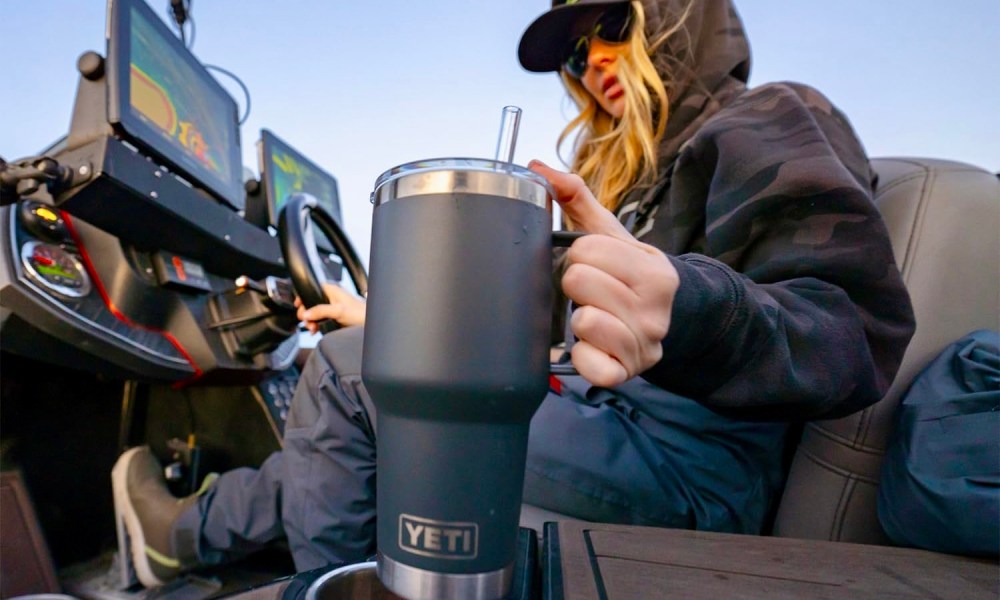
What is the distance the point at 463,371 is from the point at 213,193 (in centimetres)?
124

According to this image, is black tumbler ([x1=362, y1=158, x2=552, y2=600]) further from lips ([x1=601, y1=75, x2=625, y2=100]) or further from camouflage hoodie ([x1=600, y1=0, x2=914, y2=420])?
lips ([x1=601, y1=75, x2=625, y2=100])

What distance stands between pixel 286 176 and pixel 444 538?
197 cm

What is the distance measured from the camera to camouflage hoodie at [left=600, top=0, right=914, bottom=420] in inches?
14.9

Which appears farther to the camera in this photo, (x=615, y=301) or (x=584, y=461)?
(x=584, y=461)

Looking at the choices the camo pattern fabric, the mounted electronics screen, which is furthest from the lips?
the mounted electronics screen

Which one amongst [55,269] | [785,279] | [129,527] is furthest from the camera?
[129,527]

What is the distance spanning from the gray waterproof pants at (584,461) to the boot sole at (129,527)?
523 mm

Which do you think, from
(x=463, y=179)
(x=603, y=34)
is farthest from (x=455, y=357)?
(x=603, y=34)

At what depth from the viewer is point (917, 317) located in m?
0.64

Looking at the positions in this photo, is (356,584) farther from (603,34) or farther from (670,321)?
(603,34)

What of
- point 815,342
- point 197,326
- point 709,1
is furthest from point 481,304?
point 197,326

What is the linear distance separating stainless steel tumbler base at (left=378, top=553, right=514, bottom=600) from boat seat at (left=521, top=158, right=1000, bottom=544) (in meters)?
0.36

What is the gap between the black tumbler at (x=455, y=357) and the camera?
0.25m

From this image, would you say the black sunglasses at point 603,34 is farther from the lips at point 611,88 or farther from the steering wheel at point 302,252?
the steering wheel at point 302,252
